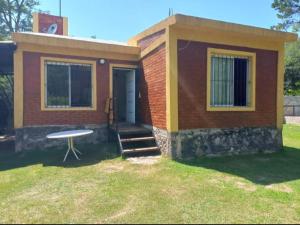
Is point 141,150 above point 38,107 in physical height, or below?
below

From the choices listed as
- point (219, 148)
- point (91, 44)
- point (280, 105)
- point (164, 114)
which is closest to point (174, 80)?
point (164, 114)

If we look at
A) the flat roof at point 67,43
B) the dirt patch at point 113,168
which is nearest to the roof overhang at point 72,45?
the flat roof at point 67,43

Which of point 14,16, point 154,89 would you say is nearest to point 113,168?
point 154,89

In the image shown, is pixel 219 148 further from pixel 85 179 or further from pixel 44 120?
pixel 44 120

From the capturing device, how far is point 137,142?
8.59 m

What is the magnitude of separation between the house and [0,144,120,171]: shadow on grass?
16.1 inches

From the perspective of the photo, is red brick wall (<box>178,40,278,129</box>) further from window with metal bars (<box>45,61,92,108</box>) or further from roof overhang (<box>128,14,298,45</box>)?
window with metal bars (<box>45,61,92,108</box>)

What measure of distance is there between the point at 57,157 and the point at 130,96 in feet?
12.0

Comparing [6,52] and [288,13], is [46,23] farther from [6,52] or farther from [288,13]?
[288,13]

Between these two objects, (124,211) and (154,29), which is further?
(154,29)

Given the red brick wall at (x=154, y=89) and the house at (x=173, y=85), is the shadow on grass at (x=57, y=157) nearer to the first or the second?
the house at (x=173, y=85)

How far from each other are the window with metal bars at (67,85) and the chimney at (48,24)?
6.43 m

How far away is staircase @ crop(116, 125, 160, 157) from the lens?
7719 mm

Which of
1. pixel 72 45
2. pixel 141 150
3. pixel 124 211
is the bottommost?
pixel 124 211
